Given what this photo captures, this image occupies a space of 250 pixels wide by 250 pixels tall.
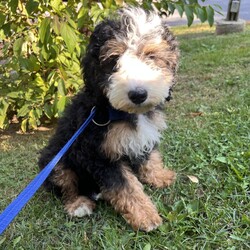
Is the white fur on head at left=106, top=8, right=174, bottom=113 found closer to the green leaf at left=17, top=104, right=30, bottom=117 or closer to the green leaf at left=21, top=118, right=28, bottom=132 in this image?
the green leaf at left=17, top=104, right=30, bottom=117

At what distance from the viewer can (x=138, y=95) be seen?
2508 millimetres

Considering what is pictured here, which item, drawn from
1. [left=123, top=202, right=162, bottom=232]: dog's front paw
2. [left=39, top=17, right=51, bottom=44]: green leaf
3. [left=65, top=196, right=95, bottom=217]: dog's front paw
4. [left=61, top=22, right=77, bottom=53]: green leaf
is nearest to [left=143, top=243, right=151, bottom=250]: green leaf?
[left=123, top=202, right=162, bottom=232]: dog's front paw

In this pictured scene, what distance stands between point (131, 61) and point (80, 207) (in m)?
1.32

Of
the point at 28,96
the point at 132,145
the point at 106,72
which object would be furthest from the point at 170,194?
the point at 28,96

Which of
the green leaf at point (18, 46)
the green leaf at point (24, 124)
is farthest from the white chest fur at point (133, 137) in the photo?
the green leaf at point (24, 124)

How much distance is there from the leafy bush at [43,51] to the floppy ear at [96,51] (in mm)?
728

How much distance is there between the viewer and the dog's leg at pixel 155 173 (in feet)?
11.1

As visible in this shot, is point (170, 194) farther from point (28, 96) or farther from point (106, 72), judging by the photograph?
point (28, 96)

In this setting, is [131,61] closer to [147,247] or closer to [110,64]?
[110,64]

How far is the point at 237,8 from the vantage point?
9.53m

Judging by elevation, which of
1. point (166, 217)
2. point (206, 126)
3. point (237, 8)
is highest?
point (166, 217)

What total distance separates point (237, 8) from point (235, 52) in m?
3.04

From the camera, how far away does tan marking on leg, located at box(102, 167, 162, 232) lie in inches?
111

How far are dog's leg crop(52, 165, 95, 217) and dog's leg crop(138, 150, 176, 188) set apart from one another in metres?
0.57
